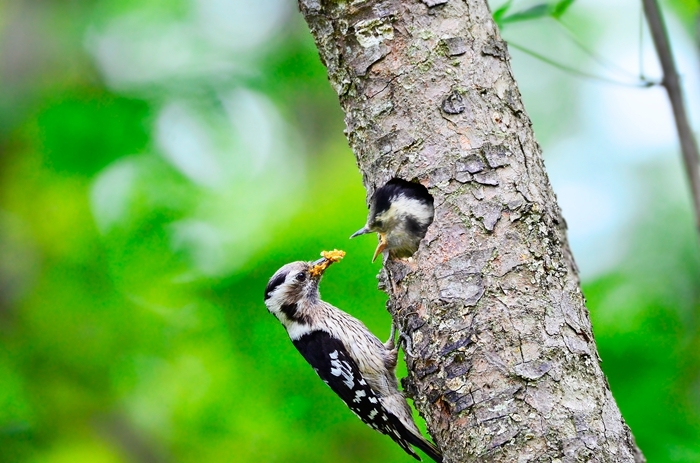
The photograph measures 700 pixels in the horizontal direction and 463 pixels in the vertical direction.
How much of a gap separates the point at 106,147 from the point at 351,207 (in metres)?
1.83

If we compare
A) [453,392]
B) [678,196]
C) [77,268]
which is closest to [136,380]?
[77,268]

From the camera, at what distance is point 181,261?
466cm

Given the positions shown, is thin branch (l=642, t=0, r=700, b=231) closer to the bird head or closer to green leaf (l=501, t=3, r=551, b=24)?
green leaf (l=501, t=3, r=551, b=24)

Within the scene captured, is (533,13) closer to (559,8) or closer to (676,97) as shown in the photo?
(559,8)

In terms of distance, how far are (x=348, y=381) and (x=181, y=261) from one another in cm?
141

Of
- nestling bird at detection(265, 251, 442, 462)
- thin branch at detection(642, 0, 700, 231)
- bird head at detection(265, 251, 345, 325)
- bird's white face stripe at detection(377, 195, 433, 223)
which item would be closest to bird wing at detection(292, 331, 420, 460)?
nestling bird at detection(265, 251, 442, 462)

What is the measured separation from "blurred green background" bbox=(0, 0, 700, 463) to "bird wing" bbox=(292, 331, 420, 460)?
0.21 metres

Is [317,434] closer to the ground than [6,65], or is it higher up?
closer to the ground

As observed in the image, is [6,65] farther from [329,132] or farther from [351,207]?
[351,207]

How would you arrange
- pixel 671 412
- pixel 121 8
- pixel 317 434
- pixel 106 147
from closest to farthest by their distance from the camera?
pixel 671 412
pixel 317 434
pixel 106 147
pixel 121 8

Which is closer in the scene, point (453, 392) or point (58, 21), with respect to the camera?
point (453, 392)

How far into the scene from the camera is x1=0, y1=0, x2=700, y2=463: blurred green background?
14.0ft

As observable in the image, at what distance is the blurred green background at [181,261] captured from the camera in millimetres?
4258

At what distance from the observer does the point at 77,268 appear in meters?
5.27
